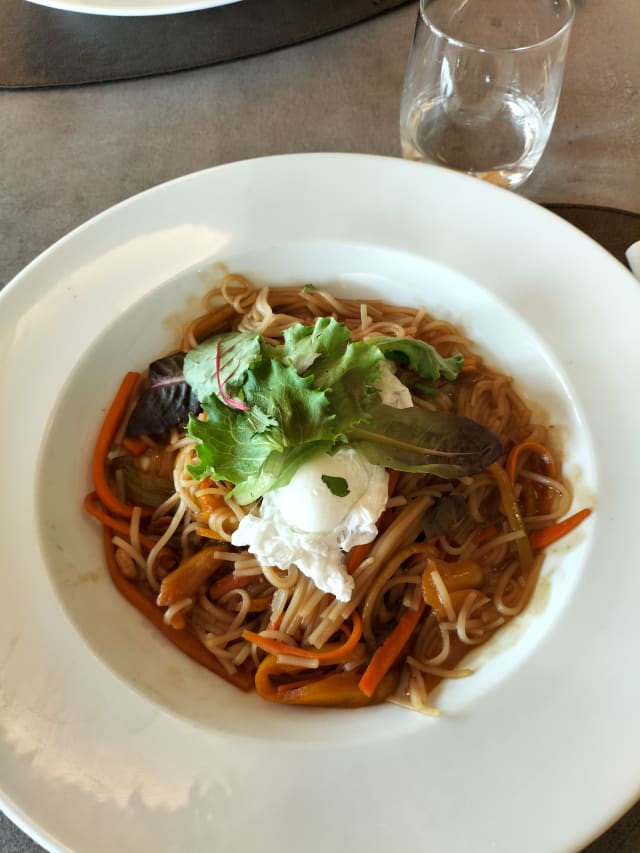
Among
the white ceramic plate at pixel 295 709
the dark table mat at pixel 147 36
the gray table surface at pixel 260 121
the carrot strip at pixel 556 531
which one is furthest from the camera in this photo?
the dark table mat at pixel 147 36

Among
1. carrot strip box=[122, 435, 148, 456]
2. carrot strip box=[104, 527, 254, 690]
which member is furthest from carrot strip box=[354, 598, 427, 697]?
carrot strip box=[122, 435, 148, 456]

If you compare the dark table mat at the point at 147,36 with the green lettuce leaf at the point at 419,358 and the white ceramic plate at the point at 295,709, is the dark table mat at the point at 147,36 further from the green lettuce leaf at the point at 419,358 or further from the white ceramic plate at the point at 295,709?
the green lettuce leaf at the point at 419,358

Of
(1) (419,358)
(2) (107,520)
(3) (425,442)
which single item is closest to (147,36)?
(1) (419,358)

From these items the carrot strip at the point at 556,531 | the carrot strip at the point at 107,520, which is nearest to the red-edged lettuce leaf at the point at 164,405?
the carrot strip at the point at 107,520

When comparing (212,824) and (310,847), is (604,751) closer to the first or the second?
(310,847)

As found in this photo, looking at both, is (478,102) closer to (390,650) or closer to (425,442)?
(425,442)

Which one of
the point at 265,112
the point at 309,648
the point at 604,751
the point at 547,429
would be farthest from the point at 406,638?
the point at 265,112
